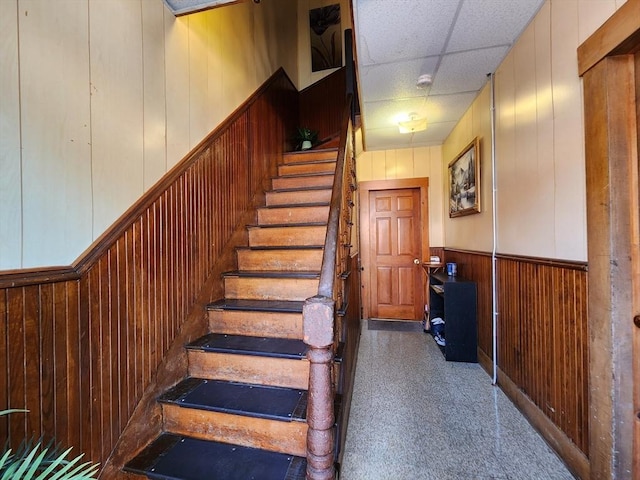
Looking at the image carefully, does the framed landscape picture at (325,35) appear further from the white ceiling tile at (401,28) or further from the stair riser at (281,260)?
the stair riser at (281,260)

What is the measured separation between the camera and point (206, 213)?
2002mm

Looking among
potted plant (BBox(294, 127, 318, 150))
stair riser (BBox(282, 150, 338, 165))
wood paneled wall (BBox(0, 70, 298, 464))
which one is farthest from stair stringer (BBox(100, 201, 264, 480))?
potted plant (BBox(294, 127, 318, 150))

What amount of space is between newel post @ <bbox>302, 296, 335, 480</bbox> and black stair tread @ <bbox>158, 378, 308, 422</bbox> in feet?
0.86

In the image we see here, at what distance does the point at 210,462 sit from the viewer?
129 cm

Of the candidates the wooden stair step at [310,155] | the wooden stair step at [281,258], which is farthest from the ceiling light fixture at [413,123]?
the wooden stair step at [281,258]

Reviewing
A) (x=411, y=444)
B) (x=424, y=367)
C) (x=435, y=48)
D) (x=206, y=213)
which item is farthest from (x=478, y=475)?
(x=435, y=48)

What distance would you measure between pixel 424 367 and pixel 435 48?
268 cm

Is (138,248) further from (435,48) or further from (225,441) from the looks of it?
(435,48)

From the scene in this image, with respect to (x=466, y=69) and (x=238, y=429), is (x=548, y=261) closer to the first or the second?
(x=466, y=69)

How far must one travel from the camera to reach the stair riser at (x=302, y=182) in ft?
9.47

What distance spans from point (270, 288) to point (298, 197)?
3.37 feet

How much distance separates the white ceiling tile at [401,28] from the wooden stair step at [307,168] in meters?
1.06

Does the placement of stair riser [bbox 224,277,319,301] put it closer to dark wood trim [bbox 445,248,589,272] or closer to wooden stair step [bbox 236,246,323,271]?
wooden stair step [bbox 236,246,323,271]

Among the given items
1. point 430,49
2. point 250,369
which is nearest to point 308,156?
point 430,49
